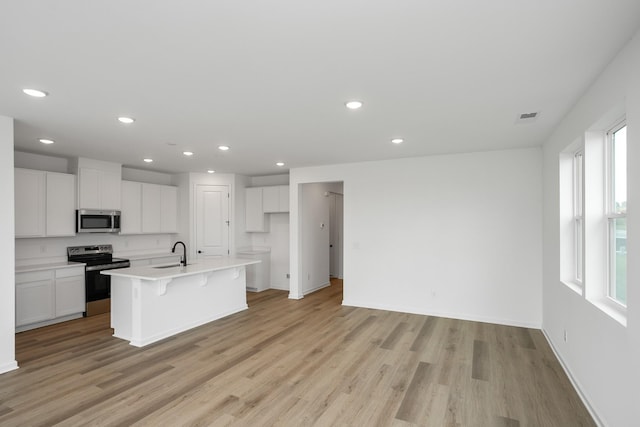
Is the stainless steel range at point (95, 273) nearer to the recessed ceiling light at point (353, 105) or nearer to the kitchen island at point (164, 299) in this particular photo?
the kitchen island at point (164, 299)

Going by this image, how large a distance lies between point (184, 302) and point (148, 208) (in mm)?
2587

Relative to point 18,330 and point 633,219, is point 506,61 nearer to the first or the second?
point 633,219

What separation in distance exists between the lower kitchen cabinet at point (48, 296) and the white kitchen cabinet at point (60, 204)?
0.61 meters

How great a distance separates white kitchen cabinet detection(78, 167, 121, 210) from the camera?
5227 mm

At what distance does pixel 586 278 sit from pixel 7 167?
16.8ft

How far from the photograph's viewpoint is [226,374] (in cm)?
318

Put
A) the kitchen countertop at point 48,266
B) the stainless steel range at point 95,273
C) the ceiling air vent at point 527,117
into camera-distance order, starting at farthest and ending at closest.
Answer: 1. the stainless steel range at point 95,273
2. the kitchen countertop at point 48,266
3. the ceiling air vent at point 527,117

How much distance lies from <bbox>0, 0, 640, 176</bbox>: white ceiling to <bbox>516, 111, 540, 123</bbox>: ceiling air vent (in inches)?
2.5

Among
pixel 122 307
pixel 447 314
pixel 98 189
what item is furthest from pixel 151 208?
pixel 447 314

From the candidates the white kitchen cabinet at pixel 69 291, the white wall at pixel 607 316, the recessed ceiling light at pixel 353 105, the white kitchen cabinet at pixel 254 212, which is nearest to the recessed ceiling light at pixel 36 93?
Result: the recessed ceiling light at pixel 353 105

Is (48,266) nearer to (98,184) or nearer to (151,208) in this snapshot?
(98,184)

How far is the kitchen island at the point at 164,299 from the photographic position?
3988mm

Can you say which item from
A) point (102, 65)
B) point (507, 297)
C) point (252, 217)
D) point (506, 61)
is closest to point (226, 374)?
point (102, 65)

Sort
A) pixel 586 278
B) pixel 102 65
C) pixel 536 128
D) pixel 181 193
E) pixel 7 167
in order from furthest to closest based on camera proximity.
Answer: pixel 181 193
pixel 536 128
pixel 7 167
pixel 586 278
pixel 102 65
